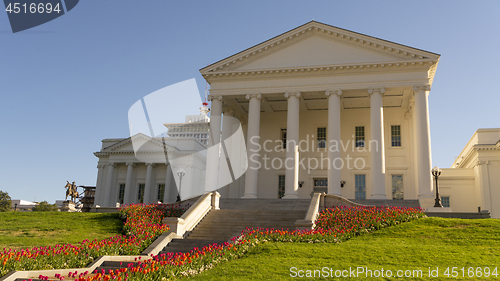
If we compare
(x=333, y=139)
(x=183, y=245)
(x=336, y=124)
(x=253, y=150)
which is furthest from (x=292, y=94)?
(x=183, y=245)

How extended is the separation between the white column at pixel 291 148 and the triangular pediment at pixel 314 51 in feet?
9.18

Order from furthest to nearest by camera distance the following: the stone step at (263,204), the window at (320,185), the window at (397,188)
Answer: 1. the window at (320,185)
2. the window at (397,188)
3. the stone step at (263,204)

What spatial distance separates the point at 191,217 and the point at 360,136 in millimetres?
20258

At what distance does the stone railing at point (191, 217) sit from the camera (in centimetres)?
1875

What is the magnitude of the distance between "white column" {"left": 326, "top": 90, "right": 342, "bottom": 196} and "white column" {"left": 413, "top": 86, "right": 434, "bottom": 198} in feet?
17.7

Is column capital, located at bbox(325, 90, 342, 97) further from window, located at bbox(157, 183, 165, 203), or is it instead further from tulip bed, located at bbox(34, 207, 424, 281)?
window, located at bbox(157, 183, 165, 203)

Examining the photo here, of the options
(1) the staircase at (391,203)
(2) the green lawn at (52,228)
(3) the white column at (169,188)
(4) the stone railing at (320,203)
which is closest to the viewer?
(2) the green lawn at (52,228)

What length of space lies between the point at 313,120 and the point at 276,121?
134 inches

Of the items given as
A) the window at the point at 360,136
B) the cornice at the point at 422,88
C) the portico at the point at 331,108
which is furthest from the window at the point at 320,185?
the cornice at the point at 422,88

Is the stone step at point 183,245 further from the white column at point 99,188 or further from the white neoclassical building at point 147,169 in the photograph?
the white column at point 99,188

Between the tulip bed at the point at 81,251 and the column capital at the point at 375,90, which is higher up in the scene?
the column capital at the point at 375,90

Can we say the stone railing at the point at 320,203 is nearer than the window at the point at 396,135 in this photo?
Yes

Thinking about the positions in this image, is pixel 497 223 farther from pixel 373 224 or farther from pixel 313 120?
pixel 313 120

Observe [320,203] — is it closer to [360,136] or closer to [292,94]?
[292,94]
